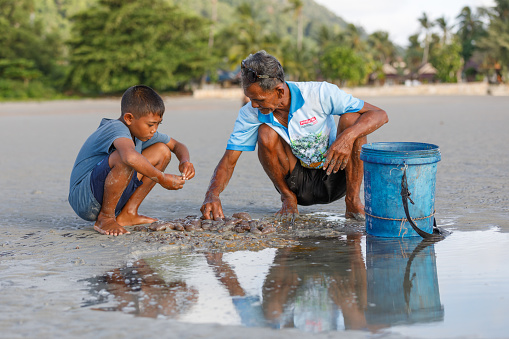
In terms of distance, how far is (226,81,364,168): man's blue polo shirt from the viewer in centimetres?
439

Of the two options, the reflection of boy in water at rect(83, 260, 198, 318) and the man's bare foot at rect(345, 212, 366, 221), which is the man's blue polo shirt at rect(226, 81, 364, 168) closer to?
the man's bare foot at rect(345, 212, 366, 221)

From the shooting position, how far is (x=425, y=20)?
2945 inches

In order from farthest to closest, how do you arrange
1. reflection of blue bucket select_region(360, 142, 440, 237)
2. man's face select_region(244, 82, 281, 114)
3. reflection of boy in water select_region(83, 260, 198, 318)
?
man's face select_region(244, 82, 281, 114), reflection of blue bucket select_region(360, 142, 440, 237), reflection of boy in water select_region(83, 260, 198, 318)

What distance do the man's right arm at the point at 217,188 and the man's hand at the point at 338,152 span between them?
2.39 ft

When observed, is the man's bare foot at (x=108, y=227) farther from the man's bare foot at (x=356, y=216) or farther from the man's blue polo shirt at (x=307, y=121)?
the man's bare foot at (x=356, y=216)

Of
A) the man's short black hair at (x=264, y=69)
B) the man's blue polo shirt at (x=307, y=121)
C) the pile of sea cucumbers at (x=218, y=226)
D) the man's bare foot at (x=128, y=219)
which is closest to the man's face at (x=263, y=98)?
the man's short black hair at (x=264, y=69)

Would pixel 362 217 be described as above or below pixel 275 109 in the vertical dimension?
below

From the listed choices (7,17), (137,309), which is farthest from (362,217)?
(7,17)

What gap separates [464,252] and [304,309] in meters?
1.42

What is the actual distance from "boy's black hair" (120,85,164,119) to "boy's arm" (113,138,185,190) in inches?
8.8

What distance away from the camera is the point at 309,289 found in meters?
3.05

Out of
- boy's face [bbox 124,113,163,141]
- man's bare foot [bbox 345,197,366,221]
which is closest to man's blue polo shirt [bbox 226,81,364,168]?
man's bare foot [bbox 345,197,366,221]

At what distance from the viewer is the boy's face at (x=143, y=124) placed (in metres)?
4.11

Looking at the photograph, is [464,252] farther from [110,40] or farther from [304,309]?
[110,40]
